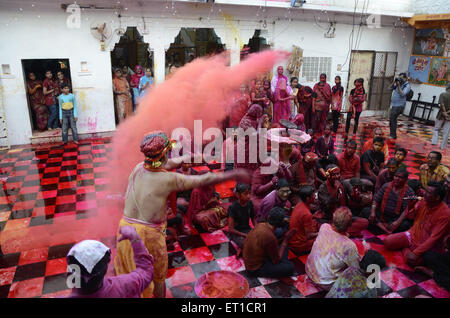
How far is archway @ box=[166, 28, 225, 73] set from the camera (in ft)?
42.2

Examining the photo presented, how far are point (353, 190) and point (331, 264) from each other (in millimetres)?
1943

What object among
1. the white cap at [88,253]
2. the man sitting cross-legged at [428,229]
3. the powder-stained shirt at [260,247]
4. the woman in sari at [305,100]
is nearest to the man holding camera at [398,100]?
the woman in sari at [305,100]

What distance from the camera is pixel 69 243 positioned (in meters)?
5.00

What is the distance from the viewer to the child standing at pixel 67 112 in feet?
31.3

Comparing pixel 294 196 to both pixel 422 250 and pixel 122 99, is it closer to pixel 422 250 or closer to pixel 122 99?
pixel 422 250

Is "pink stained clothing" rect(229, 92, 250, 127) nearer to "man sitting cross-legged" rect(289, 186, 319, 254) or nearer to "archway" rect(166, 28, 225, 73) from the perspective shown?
"man sitting cross-legged" rect(289, 186, 319, 254)

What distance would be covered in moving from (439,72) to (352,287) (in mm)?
13381

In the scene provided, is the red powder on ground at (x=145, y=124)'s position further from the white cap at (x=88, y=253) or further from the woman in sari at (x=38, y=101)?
the woman in sari at (x=38, y=101)

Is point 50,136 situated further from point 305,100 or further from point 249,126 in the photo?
point 305,100

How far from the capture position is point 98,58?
33.3ft

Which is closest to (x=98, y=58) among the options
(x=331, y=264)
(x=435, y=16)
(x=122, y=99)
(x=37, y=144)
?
(x=122, y=99)

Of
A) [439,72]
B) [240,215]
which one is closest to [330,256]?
[240,215]

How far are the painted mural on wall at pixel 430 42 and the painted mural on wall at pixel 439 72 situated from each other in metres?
0.31

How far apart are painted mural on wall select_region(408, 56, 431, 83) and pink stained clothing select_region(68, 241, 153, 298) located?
1522 centimetres
